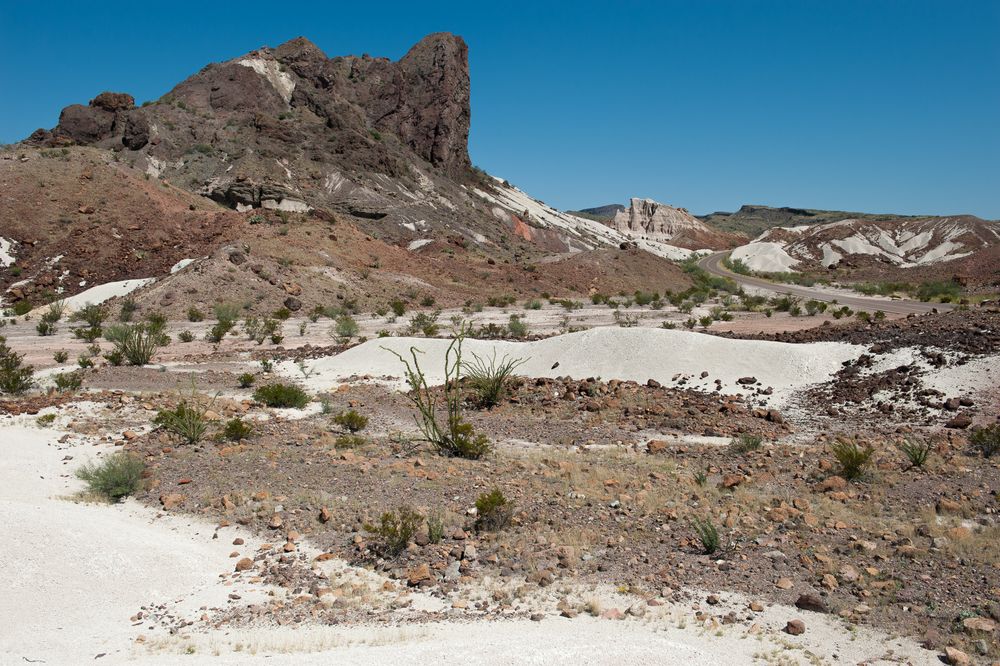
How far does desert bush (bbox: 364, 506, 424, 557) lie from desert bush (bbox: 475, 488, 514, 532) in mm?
556

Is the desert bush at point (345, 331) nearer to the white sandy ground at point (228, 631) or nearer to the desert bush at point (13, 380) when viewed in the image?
the desert bush at point (13, 380)

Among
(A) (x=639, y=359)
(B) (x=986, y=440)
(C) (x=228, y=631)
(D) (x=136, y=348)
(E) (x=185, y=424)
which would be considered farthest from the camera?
(D) (x=136, y=348)

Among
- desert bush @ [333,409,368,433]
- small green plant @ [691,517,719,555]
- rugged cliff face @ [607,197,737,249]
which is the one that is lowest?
small green plant @ [691,517,719,555]

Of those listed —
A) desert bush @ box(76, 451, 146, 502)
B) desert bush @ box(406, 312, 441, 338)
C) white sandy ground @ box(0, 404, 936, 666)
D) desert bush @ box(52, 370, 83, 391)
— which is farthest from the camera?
desert bush @ box(406, 312, 441, 338)

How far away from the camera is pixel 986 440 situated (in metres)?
8.45

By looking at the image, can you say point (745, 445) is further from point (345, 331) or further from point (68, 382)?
point (345, 331)

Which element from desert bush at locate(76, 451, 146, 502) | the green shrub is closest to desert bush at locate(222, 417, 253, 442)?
the green shrub

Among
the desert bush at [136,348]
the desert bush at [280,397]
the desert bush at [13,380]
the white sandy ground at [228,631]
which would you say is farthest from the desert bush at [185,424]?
the desert bush at [136,348]

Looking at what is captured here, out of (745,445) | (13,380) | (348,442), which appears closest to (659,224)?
(745,445)

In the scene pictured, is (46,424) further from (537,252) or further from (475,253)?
(537,252)

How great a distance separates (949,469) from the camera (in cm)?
773

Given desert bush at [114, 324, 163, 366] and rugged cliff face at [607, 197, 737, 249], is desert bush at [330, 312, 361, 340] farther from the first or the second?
rugged cliff face at [607, 197, 737, 249]

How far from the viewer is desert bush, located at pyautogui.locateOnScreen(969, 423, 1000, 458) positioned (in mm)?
8320

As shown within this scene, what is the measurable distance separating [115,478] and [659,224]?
376 feet
